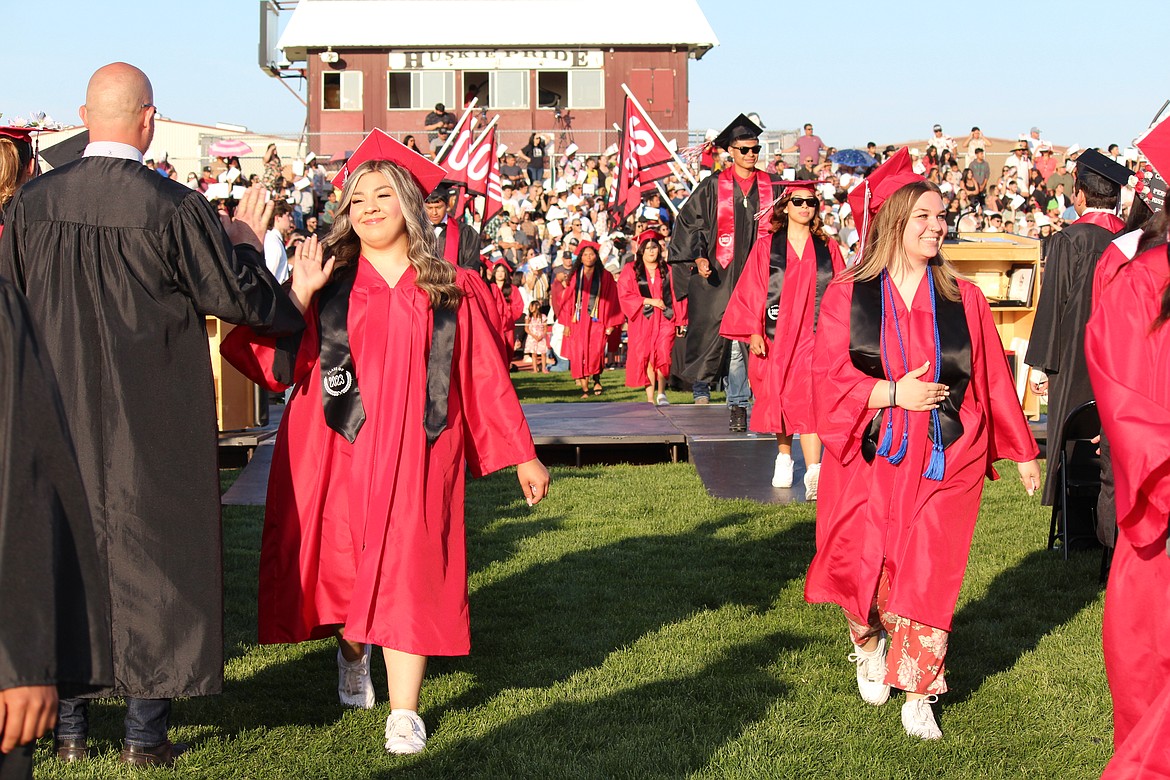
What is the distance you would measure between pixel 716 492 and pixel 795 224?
183 centimetres

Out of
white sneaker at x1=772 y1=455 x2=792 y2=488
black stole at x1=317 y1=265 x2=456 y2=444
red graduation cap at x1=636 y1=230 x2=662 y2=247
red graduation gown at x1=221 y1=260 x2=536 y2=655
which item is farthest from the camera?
red graduation cap at x1=636 y1=230 x2=662 y2=247

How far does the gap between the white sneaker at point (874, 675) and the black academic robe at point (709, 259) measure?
6.06 meters

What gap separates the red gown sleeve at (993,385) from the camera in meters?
5.02

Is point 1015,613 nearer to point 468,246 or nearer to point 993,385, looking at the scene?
point 993,385

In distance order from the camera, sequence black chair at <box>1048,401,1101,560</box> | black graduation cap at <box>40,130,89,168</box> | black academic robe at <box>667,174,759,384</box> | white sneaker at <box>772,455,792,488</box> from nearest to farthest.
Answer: black graduation cap at <box>40,130,89,168</box> < black chair at <box>1048,401,1101,560</box> < white sneaker at <box>772,455,792,488</box> < black academic robe at <box>667,174,759,384</box>

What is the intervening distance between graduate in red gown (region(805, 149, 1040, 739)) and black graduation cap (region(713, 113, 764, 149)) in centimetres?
581

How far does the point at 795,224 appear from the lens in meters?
9.27

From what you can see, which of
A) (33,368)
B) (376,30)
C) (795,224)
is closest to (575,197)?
(376,30)

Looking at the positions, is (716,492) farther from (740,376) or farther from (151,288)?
(151,288)

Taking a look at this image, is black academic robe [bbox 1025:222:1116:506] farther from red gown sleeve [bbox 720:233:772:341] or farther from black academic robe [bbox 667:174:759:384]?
black academic robe [bbox 667:174:759:384]

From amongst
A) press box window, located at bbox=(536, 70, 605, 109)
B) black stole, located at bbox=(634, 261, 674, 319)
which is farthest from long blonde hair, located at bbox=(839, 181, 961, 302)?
press box window, located at bbox=(536, 70, 605, 109)

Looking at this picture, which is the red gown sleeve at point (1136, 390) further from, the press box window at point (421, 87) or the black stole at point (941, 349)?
the press box window at point (421, 87)

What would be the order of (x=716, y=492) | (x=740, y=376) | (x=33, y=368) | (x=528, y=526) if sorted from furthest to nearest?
(x=740, y=376), (x=716, y=492), (x=528, y=526), (x=33, y=368)

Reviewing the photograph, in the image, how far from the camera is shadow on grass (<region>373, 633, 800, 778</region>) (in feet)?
15.3
